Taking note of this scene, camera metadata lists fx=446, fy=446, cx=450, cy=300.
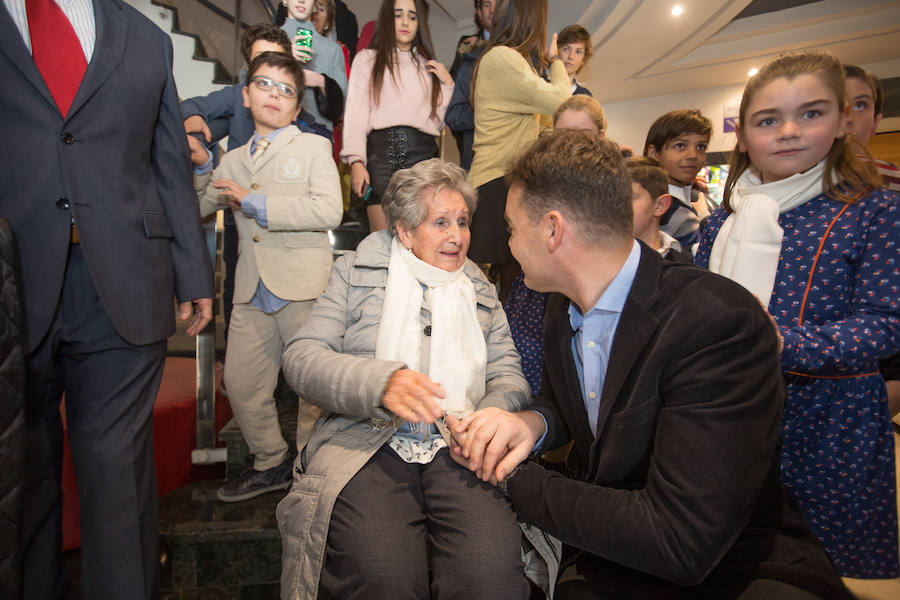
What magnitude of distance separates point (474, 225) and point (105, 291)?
1.49 m

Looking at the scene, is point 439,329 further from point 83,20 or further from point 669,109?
point 669,109

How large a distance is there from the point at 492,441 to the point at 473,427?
6 centimetres

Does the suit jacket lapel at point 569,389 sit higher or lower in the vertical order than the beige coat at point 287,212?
lower

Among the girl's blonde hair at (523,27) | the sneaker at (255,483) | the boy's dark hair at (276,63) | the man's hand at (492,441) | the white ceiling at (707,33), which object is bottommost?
the sneaker at (255,483)

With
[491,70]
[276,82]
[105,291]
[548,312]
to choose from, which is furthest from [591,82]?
[105,291]

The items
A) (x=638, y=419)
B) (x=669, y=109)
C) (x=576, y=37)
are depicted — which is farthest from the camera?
(x=669, y=109)

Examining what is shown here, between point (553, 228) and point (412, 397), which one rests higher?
point (553, 228)

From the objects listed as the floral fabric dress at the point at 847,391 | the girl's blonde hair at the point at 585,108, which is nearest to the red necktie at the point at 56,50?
the girl's blonde hair at the point at 585,108

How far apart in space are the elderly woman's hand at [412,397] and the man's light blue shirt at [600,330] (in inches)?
15.6

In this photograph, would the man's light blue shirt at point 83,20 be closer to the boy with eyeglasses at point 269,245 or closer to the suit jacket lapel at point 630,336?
the boy with eyeglasses at point 269,245

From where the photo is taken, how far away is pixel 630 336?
104cm

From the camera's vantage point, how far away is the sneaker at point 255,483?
1.94 m

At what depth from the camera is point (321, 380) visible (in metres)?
1.29

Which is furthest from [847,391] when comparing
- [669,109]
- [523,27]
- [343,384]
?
[669,109]
